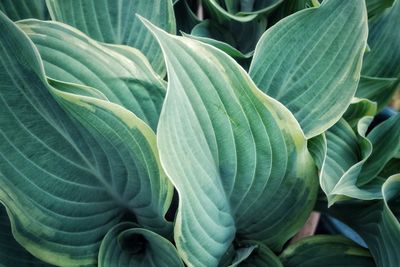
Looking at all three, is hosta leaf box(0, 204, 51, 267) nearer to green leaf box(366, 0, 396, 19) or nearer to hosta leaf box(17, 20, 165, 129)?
A: hosta leaf box(17, 20, 165, 129)

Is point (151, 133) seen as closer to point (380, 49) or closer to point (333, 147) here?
point (333, 147)

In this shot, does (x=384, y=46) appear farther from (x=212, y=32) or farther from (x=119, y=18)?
(x=119, y=18)

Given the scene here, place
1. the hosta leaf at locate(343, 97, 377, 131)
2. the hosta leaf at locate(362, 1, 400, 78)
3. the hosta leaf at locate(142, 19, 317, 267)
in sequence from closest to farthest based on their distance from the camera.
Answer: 1. the hosta leaf at locate(142, 19, 317, 267)
2. the hosta leaf at locate(343, 97, 377, 131)
3. the hosta leaf at locate(362, 1, 400, 78)

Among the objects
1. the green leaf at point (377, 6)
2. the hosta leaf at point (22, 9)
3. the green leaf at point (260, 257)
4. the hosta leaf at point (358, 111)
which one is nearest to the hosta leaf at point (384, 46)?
the green leaf at point (377, 6)

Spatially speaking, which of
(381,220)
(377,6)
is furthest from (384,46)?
(381,220)

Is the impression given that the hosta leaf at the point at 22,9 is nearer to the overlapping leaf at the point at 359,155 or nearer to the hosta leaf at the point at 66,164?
the hosta leaf at the point at 66,164

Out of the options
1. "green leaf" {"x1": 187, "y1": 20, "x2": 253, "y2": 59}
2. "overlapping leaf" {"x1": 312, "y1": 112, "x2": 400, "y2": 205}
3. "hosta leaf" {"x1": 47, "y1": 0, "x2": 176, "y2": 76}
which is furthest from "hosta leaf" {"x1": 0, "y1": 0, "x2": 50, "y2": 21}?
"overlapping leaf" {"x1": 312, "y1": 112, "x2": 400, "y2": 205}

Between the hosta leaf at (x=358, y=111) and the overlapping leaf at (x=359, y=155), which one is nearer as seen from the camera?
the overlapping leaf at (x=359, y=155)
